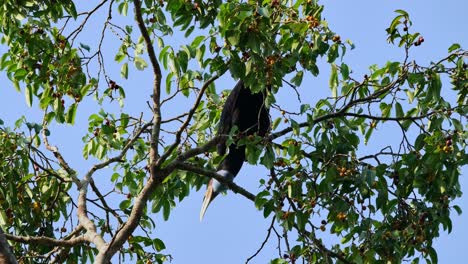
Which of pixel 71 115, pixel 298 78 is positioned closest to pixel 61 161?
pixel 71 115

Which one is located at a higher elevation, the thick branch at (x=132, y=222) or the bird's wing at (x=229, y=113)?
the bird's wing at (x=229, y=113)

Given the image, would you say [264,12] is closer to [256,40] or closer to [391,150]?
[256,40]

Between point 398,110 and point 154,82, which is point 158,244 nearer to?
point 154,82

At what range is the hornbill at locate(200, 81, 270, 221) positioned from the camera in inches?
210

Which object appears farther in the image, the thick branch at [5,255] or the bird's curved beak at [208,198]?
the bird's curved beak at [208,198]

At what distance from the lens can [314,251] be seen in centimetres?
447

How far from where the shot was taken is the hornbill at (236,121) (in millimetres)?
5332

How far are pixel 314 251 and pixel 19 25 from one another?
1.90m

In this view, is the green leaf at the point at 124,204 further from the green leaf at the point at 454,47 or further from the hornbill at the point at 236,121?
the green leaf at the point at 454,47

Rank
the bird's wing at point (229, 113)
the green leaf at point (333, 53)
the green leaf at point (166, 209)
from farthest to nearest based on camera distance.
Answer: the bird's wing at point (229, 113)
the green leaf at point (166, 209)
the green leaf at point (333, 53)

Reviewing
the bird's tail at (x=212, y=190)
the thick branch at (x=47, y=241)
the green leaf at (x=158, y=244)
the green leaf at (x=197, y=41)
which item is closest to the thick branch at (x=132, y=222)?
the thick branch at (x=47, y=241)

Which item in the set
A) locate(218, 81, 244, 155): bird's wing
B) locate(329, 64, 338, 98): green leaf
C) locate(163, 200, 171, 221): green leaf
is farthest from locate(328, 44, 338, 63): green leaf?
locate(163, 200, 171, 221): green leaf

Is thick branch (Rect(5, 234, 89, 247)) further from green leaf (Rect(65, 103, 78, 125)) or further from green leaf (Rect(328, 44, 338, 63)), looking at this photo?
green leaf (Rect(328, 44, 338, 63))

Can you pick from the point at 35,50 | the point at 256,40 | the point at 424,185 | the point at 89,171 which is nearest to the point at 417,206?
the point at 424,185
